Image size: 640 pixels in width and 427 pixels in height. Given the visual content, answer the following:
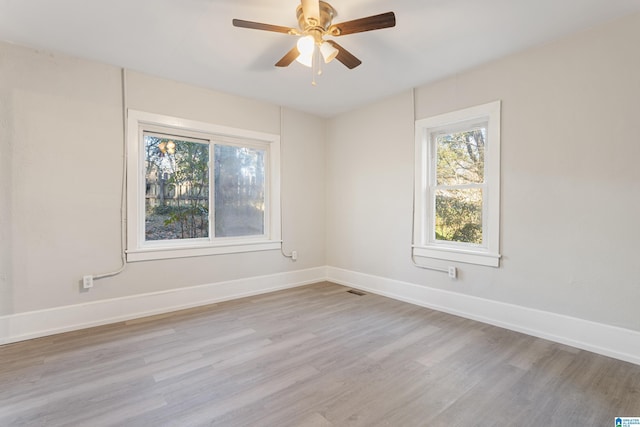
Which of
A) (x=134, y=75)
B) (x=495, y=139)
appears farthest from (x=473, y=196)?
(x=134, y=75)

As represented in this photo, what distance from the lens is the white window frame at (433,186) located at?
3010 millimetres

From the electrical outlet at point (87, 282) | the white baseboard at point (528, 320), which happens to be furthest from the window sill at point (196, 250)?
the white baseboard at point (528, 320)

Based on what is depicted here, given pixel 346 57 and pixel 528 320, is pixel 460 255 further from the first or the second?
pixel 346 57

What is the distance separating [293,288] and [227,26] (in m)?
3.25

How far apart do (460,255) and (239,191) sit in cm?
287

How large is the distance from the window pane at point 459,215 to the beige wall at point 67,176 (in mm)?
2944

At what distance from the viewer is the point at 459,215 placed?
3465 millimetres

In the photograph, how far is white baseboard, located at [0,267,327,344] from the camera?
267 centimetres

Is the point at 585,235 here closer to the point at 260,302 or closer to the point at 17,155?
the point at 260,302

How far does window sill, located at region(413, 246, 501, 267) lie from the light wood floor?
0.62m

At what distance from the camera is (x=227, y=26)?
7.97ft

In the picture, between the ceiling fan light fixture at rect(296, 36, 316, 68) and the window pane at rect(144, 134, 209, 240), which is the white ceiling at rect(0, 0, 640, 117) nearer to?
the ceiling fan light fixture at rect(296, 36, 316, 68)

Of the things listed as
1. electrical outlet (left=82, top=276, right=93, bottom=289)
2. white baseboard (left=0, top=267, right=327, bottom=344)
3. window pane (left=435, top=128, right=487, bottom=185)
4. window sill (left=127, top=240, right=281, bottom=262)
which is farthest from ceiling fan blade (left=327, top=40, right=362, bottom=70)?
electrical outlet (left=82, top=276, right=93, bottom=289)

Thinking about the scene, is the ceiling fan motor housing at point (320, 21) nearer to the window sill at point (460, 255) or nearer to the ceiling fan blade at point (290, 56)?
the ceiling fan blade at point (290, 56)
